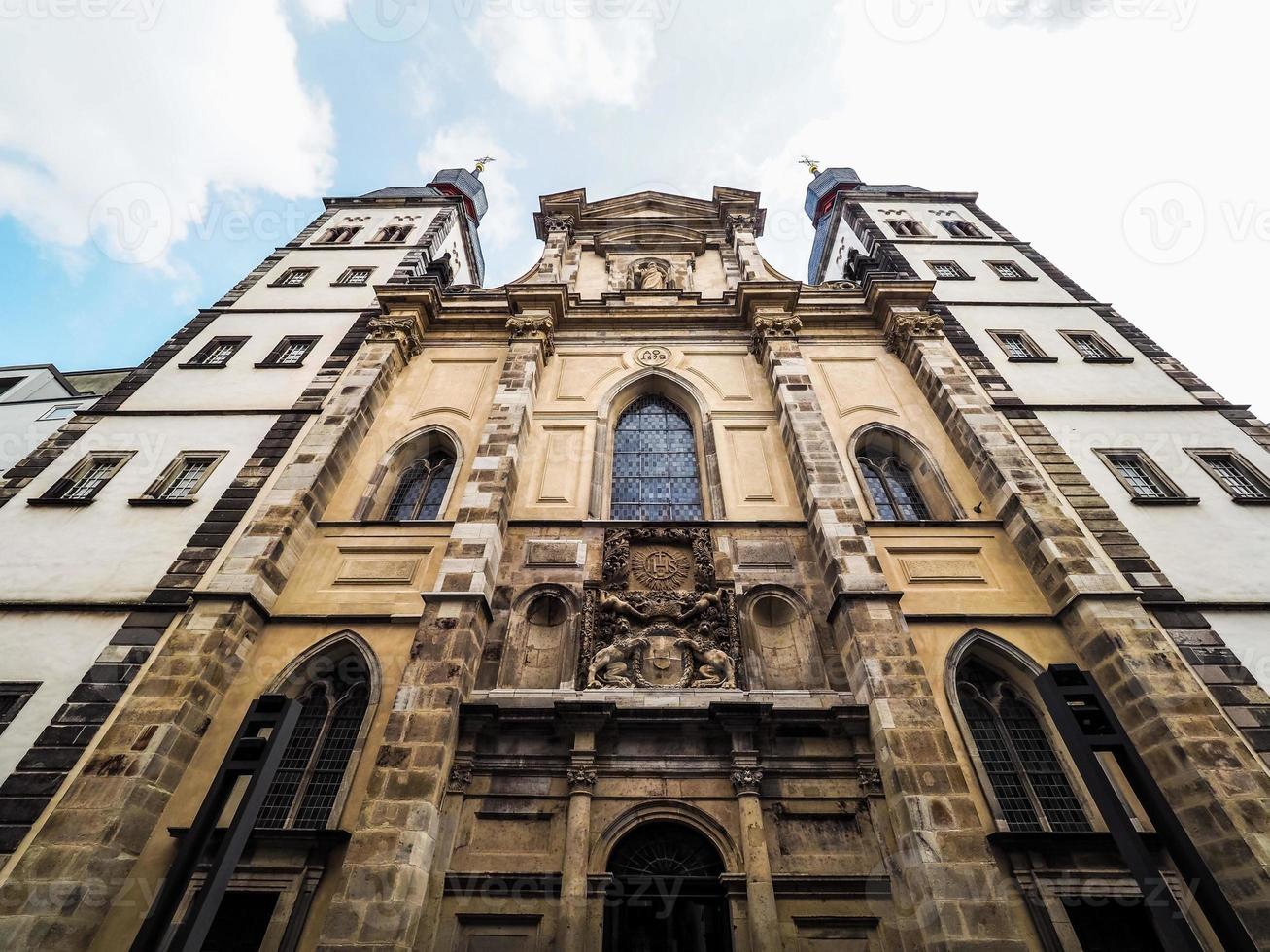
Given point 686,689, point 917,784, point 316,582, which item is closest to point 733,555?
point 686,689

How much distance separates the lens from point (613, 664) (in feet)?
27.3

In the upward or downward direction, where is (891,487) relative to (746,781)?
upward

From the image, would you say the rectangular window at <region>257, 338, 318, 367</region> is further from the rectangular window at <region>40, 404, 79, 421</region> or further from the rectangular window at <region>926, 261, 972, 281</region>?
the rectangular window at <region>926, 261, 972, 281</region>

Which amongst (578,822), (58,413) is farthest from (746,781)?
(58,413)

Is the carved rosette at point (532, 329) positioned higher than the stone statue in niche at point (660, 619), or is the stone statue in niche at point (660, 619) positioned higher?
the carved rosette at point (532, 329)

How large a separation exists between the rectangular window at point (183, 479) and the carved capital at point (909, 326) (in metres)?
13.8

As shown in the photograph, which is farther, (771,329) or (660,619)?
(771,329)

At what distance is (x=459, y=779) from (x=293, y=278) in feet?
50.0

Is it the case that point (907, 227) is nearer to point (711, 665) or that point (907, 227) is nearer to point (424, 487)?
point (424, 487)

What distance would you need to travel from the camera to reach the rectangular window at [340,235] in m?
19.1

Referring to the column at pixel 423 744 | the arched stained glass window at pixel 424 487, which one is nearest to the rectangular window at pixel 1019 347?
the column at pixel 423 744

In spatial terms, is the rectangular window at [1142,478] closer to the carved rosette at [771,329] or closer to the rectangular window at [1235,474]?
the rectangular window at [1235,474]

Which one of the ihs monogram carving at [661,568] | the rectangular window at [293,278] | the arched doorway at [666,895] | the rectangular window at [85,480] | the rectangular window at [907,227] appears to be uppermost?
the rectangular window at [907,227]

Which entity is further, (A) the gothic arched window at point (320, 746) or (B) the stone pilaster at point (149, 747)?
(A) the gothic arched window at point (320, 746)
